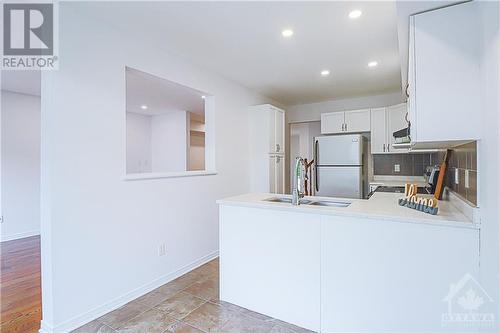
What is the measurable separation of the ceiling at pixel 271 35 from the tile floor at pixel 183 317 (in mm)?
2414

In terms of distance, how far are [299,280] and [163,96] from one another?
3949 mm

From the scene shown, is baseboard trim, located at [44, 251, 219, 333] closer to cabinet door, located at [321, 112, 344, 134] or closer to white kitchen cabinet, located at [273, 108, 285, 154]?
white kitchen cabinet, located at [273, 108, 285, 154]

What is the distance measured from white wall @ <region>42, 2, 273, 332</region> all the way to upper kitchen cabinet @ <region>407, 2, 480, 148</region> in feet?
7.31

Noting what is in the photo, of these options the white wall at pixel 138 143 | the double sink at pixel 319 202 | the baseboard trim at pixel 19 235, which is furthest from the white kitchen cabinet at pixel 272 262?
the white wall at pixel 138 143

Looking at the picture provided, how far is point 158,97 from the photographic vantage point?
471 cm

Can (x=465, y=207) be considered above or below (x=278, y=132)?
below

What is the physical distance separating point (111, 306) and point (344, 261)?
1.95 meters

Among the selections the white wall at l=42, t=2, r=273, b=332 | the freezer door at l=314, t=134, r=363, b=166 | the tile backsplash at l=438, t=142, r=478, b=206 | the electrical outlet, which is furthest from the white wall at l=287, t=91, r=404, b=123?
the electrical outlet

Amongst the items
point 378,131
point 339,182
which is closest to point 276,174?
point 339,182

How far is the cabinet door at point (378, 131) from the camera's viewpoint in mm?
4324

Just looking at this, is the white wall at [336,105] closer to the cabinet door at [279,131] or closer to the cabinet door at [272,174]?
the cabinet door at [279,131]

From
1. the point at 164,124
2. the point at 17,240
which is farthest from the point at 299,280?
the point at 164,124

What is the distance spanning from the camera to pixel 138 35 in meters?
2.41

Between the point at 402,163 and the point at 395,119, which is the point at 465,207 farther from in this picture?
the point at 402,163
